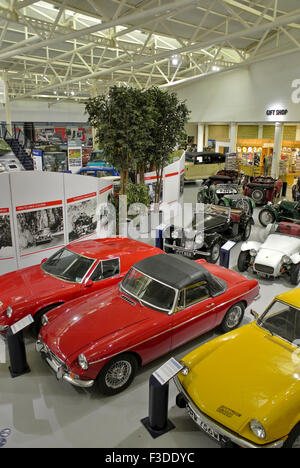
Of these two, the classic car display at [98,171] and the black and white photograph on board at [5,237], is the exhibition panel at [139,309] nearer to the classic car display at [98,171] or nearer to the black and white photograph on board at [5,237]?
the black and white photograph on board at [5,237]

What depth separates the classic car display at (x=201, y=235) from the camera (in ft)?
26.0

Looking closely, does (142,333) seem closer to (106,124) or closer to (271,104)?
(106,124)

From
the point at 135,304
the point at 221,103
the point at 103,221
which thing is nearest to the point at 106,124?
the point at 103,221

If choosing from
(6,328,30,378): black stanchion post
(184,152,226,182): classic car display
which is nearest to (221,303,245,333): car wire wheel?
(6,328,30,378): black stanchion post

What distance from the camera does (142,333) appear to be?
410cm

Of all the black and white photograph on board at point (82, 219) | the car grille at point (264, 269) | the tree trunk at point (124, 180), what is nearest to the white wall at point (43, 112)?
the tree trunk at point (124, 180)

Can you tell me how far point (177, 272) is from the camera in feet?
15.7

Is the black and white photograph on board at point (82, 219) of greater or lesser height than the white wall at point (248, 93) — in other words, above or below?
below

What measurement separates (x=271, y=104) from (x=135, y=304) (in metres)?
18.7

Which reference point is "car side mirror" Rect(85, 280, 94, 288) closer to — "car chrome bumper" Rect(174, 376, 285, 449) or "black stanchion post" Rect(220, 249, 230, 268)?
"car chrome bumper" Rect(174, 376, 285, 449)

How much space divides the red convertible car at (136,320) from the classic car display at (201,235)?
8.27 feet

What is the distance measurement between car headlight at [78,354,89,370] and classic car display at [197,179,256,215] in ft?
27.7

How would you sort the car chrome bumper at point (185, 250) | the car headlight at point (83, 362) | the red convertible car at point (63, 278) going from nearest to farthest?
the car headlight at point (83, 362)
the red convertible car at point (63, 278)
the car chrome bumper at point (185, 250)
